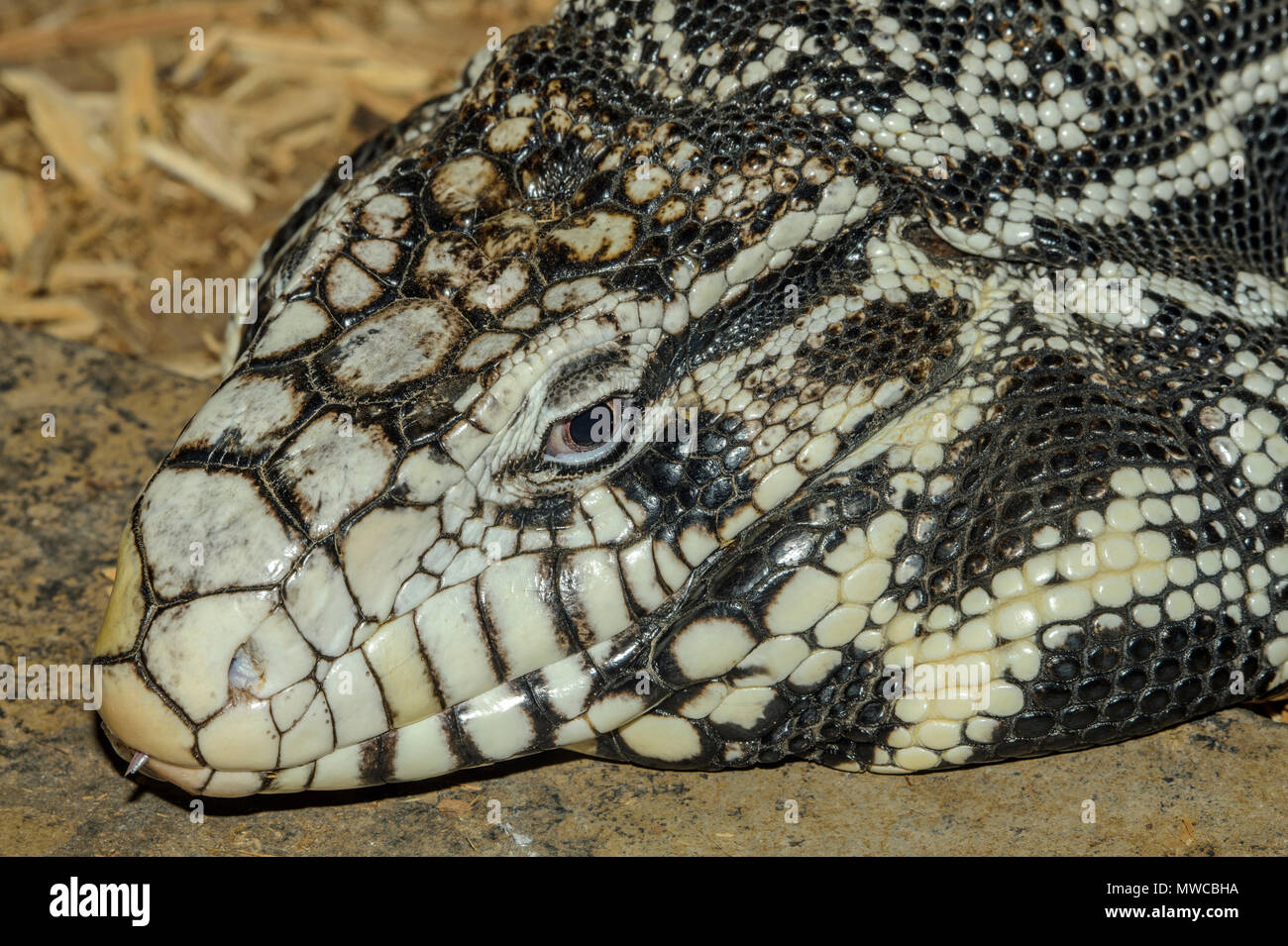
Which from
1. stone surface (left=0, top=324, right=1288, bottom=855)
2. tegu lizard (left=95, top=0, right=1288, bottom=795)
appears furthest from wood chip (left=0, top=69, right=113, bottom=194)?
stone surface (left=0, top=324, right=1288, bottom=855)

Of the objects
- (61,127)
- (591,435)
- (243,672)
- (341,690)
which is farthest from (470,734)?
(61,127)

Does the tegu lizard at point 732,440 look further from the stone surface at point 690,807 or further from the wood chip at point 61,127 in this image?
the wood chip at point 61,127

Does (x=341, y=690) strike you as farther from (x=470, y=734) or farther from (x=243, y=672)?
(x=470, y=734)

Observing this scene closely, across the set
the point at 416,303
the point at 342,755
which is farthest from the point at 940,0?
the point at 342,755

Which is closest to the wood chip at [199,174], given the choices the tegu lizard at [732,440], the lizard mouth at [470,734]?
the tegu lizard at [732,440]

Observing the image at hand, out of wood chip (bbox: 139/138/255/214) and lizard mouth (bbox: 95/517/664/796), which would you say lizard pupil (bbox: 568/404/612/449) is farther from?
wood chip (bbox: 139/138/255/214)
